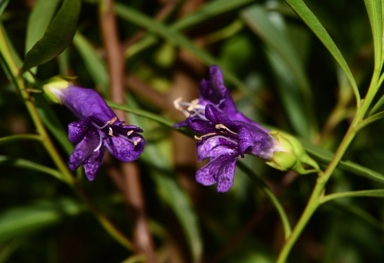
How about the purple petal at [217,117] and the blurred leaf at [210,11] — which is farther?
the blurred leaf at [210,11]

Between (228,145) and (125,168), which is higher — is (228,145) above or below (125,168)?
above

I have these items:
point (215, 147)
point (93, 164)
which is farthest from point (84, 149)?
point (215, 147)

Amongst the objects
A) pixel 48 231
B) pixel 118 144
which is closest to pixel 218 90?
pixel 118 144

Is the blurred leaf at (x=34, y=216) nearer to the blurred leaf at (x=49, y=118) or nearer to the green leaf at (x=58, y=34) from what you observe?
the blurred leaf at (x=49, y=118)

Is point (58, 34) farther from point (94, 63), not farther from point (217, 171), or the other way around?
point (94, 63)

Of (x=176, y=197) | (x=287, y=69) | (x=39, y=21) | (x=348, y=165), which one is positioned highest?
(x=39, y=21)

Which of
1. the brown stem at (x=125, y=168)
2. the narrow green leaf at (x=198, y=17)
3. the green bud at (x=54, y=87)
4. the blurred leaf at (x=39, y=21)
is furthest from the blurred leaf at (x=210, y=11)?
the green bud at (x=54, y=87)

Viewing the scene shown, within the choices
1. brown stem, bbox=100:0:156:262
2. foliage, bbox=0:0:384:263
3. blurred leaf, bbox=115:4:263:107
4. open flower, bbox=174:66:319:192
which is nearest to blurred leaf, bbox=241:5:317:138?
foliage, bbox=0:0:384:263
